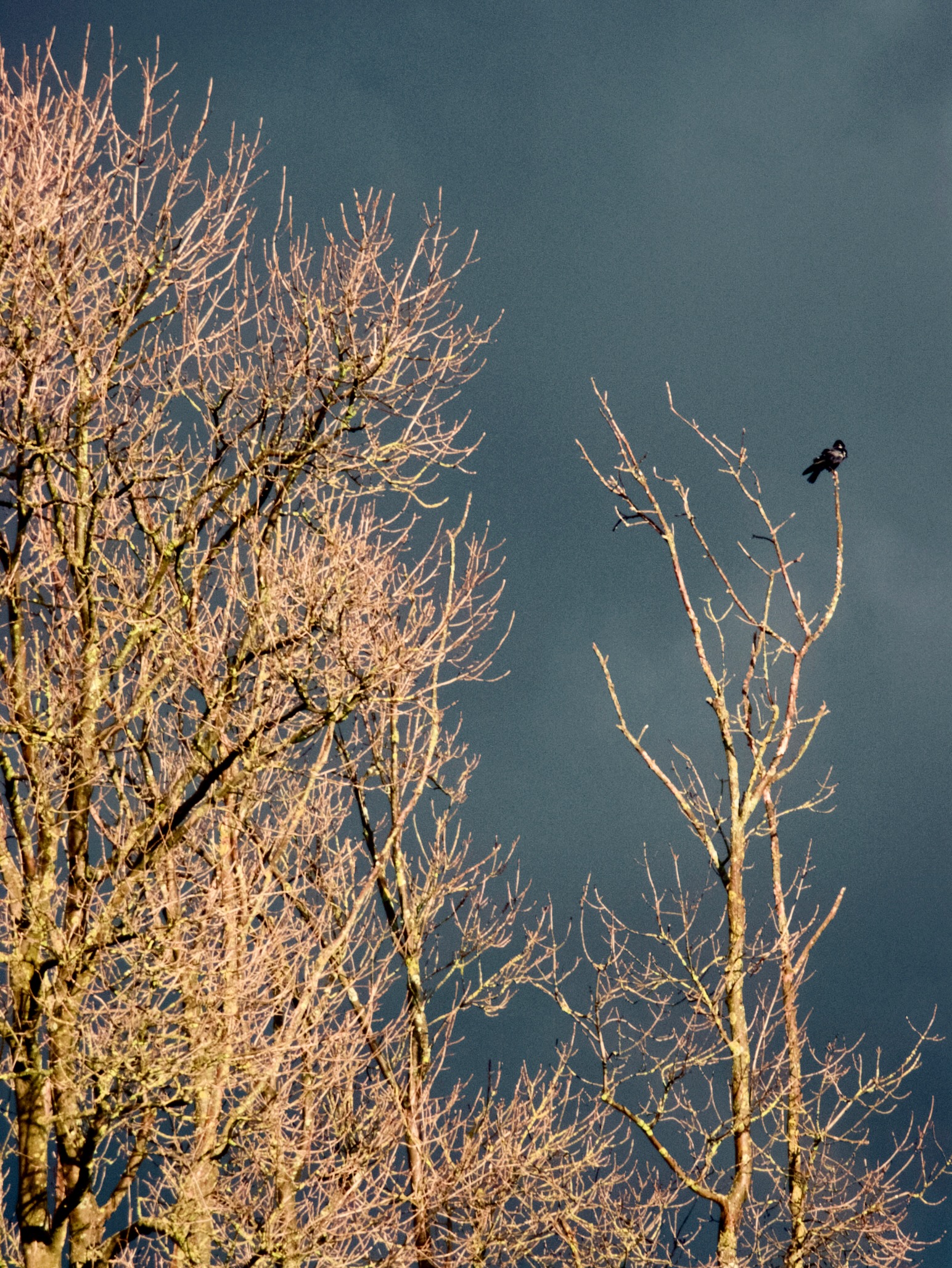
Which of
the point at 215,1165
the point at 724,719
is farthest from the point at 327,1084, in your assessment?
the point at 724,719

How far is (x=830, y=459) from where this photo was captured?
32.7ft

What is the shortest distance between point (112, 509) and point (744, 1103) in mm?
7012

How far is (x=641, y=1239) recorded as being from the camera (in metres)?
8.45

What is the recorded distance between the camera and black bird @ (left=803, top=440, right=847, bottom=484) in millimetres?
9914

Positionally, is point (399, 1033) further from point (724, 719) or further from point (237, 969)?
point (724, 719)

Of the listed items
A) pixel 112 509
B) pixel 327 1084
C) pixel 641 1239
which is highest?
pixel 112 509

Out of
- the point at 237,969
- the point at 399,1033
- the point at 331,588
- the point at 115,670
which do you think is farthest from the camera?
the point at 399,1033

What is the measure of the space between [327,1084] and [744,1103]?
311cm

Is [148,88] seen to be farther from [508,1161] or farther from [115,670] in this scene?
[508,1161]

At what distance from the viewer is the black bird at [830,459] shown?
9.91 metres

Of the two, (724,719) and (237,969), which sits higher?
(724,719)

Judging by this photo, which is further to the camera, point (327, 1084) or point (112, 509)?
point (112, 509)

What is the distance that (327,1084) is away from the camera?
847 cm

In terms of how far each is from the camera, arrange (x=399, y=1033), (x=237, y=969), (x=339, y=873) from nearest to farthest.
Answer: (x=237, y=969)
(x=399, y=1033)
(x=339, y=873)
